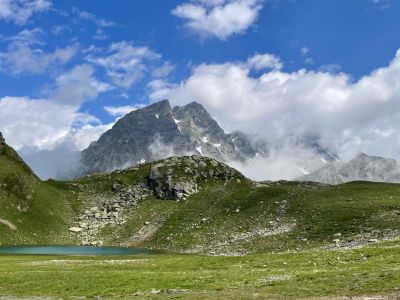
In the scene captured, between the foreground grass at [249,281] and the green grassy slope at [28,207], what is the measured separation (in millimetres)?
100608

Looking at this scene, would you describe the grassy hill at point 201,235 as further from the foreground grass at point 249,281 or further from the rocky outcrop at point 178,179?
the rocky outcrop at point 178,179

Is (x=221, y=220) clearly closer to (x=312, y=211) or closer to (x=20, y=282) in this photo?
(x=312, y=211)

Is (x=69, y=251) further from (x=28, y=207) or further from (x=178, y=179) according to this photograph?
(x=178, y=179)

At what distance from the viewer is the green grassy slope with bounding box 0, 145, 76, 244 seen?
149750 millimetres

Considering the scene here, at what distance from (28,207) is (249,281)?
142 meters

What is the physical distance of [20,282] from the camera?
48531 millimetres

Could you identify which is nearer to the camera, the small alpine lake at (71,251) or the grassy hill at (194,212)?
the grassy hill at (194,212)

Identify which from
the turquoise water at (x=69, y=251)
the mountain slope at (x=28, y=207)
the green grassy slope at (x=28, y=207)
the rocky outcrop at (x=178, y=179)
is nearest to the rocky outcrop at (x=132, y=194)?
the rocky outcrop at (x=178, y=179)

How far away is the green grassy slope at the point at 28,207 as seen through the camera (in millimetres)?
149750

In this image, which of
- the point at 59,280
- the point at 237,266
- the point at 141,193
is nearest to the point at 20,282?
the point at 59,280

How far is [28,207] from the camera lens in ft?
544

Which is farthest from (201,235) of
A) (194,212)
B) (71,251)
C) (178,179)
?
(178,179)

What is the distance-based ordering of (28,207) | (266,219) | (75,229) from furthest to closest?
(28,207) < (75,229) < (266,219)

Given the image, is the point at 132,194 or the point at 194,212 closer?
the point at 194,212
